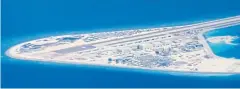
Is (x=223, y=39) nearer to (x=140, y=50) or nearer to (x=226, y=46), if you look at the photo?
(x=226, y=46)

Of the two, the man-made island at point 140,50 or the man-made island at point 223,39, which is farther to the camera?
the man-made island at point 223,39

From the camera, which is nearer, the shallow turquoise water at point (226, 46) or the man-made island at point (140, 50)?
the man-made island at point (140, 50)

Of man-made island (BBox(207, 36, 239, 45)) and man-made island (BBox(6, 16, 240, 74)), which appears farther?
man-made island (BBox(207, 36, 239, 45))

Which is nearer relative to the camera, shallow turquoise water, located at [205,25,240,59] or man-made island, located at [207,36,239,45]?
shallow turquoise water, located at [205,25,240,59]

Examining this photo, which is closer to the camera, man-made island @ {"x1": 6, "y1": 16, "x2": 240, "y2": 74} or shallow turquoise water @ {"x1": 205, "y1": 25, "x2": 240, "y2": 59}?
man-made island @ {"x1": 6, "y1": 16, "x2": 240, "y2": 74}

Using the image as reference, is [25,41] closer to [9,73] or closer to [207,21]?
[9,73]

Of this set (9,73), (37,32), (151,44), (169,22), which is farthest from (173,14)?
(9,73)

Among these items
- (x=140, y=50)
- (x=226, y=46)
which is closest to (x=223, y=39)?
(x=226, y=46)

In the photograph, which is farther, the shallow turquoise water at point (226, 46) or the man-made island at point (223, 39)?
the man-made island at point (223, 39)
